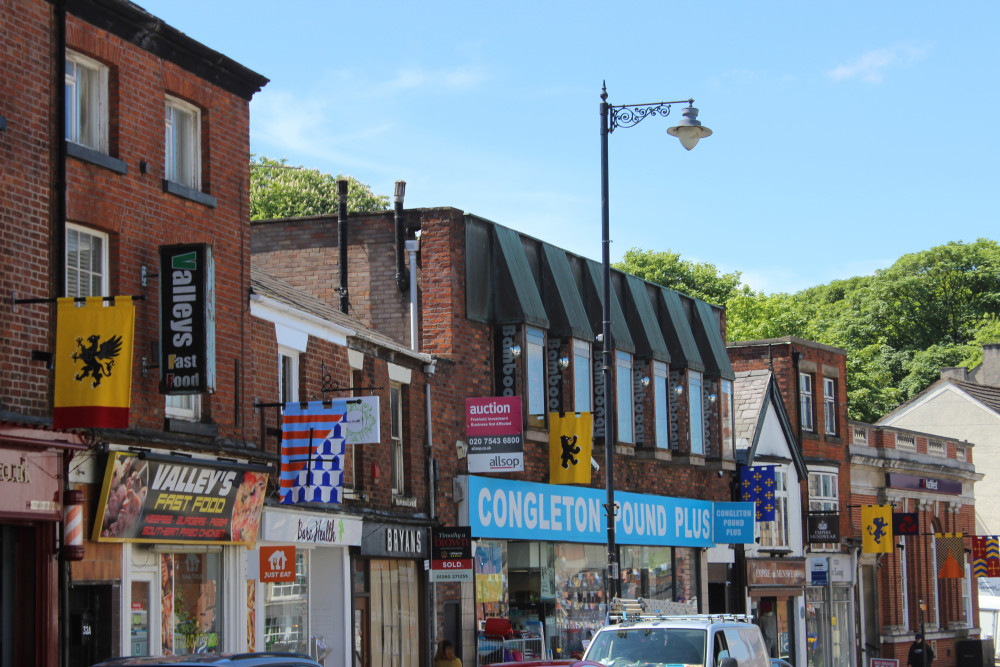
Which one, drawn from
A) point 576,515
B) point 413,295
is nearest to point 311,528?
point 413,295

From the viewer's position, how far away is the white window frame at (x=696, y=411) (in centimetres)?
3578

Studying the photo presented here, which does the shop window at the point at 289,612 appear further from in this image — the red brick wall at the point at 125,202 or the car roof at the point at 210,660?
the car roof at the point at 210,660

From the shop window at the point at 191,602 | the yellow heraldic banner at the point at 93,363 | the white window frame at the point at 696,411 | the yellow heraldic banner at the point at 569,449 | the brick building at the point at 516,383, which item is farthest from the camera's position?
the white window frame at the point at 696,411

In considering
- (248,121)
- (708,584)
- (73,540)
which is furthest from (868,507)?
(73,540)

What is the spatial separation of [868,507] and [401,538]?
76.8 feet

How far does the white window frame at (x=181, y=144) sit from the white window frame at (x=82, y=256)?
186cm

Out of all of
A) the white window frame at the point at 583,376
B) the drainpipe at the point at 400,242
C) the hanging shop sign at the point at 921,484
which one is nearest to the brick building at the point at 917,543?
the hanging shop sign at the point at 921,484

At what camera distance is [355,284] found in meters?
28.4

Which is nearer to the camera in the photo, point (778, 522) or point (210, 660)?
point (210, 660)

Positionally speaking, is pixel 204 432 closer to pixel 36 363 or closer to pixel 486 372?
pixel 36 363

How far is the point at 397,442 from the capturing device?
2512 centimetres

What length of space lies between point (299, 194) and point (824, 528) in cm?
2412

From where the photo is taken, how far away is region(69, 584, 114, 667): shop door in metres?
16.6

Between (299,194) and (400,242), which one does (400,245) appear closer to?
(400,242)
